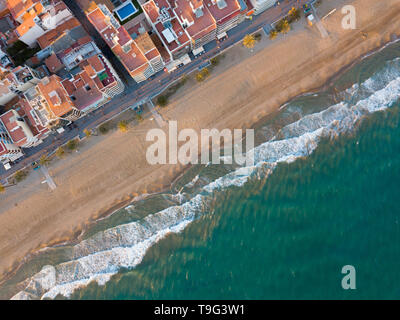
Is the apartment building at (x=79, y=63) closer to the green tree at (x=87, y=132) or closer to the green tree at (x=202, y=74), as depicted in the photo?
the green tree at (x=87, y=132)

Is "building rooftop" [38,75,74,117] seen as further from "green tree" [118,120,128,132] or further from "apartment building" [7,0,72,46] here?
"apartment building" [7,0,72,46]

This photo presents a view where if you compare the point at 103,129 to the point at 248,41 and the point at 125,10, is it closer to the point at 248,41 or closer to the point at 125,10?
the point at 125,10

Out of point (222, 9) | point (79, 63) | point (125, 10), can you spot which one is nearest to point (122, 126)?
point (79, 63)

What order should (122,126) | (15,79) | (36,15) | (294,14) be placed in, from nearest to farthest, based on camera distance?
(15,79) < (36,15) < (294,14) < (122,126)

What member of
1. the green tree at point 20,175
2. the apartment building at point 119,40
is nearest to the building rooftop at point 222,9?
the apartment building at point 119,40

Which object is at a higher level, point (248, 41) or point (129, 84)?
point (129, 84)

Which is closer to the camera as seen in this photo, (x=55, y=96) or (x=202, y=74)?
(x=55, y=96)

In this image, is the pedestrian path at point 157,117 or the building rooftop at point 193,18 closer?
the building rooftop at point 193,18

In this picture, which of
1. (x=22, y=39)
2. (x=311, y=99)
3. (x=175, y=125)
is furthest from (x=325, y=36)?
(x=22, y=39)
